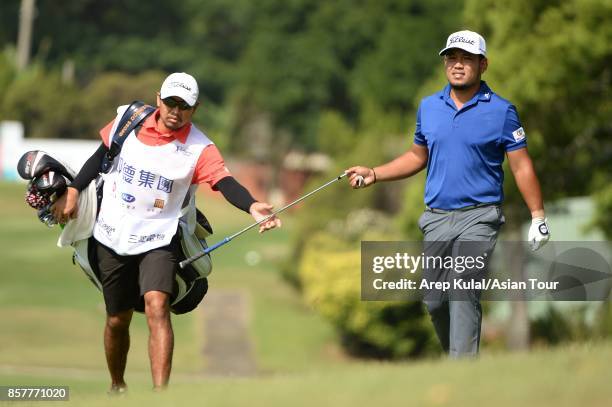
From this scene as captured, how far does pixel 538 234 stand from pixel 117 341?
129 inches

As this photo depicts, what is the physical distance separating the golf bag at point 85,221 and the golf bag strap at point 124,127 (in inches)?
7.0

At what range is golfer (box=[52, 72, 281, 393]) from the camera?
380 inches

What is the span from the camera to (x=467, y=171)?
970 cm

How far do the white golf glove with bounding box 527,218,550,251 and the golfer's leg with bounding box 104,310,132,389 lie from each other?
3.08 meters

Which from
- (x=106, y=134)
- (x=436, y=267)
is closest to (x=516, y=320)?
(x=436, y=267)

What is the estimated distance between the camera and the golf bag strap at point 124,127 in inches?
387

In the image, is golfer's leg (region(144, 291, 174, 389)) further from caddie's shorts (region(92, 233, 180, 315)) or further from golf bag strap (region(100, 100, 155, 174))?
golf bag strap (region(100, 100, 155, 174))

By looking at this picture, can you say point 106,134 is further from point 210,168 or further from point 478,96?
point 478,96

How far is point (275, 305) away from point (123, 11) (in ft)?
212

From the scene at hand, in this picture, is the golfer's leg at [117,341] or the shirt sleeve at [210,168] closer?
the shirt sleeve at [210,168]

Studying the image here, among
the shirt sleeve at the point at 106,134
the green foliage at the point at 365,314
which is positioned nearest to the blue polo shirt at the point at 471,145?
the shirt sleeve at the point at 106,134

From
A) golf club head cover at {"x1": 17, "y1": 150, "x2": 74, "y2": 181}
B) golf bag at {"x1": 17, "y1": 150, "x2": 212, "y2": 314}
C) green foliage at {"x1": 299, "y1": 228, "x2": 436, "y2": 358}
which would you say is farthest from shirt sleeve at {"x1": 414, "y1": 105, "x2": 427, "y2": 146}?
green foliage at {"x1": 299, "y1": 228, "x2": 436, "y2": 358}

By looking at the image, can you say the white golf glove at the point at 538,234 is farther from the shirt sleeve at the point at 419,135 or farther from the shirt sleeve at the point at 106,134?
the shirt sleeve at the point at 106,134

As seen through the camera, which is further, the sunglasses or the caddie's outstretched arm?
the caddie's outstretched arm
